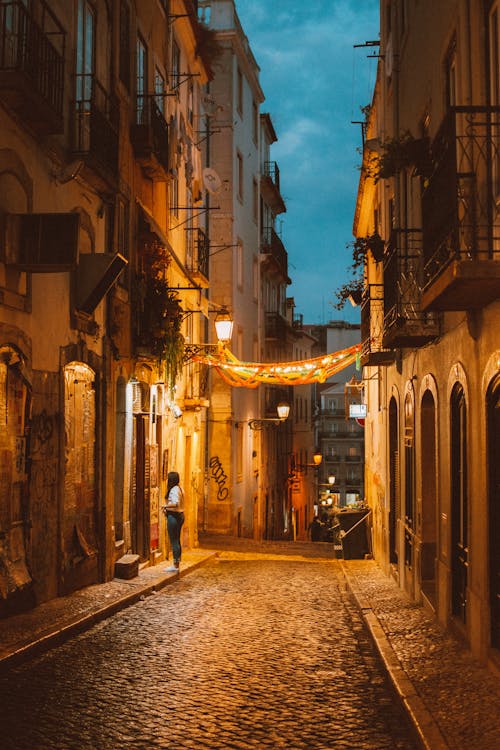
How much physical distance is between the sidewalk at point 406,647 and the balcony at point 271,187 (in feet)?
88.1

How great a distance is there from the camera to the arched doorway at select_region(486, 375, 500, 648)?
8617mm

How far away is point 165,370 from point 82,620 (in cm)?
795

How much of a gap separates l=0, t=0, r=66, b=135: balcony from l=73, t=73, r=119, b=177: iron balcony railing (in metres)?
1.28

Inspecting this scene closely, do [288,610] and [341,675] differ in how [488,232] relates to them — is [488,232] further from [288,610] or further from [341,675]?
[288,610]

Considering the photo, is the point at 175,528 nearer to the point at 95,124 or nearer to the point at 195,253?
the point at 95,124

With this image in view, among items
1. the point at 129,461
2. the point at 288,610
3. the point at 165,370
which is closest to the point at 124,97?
the point at 165,370

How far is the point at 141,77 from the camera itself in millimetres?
18172

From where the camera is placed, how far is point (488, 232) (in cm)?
837

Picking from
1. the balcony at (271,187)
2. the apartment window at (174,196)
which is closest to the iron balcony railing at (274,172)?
the balcony at (271,187)

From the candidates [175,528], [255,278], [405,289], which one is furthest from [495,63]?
[255,278]

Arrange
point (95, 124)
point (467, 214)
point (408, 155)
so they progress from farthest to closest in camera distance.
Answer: point (95, 124) → point (408, 155) → point (467, 214)

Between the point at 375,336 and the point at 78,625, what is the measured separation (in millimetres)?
10885

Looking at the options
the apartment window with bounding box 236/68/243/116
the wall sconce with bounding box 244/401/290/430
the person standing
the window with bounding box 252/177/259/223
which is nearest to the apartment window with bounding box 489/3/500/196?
the person standing

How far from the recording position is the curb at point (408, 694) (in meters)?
6.39
